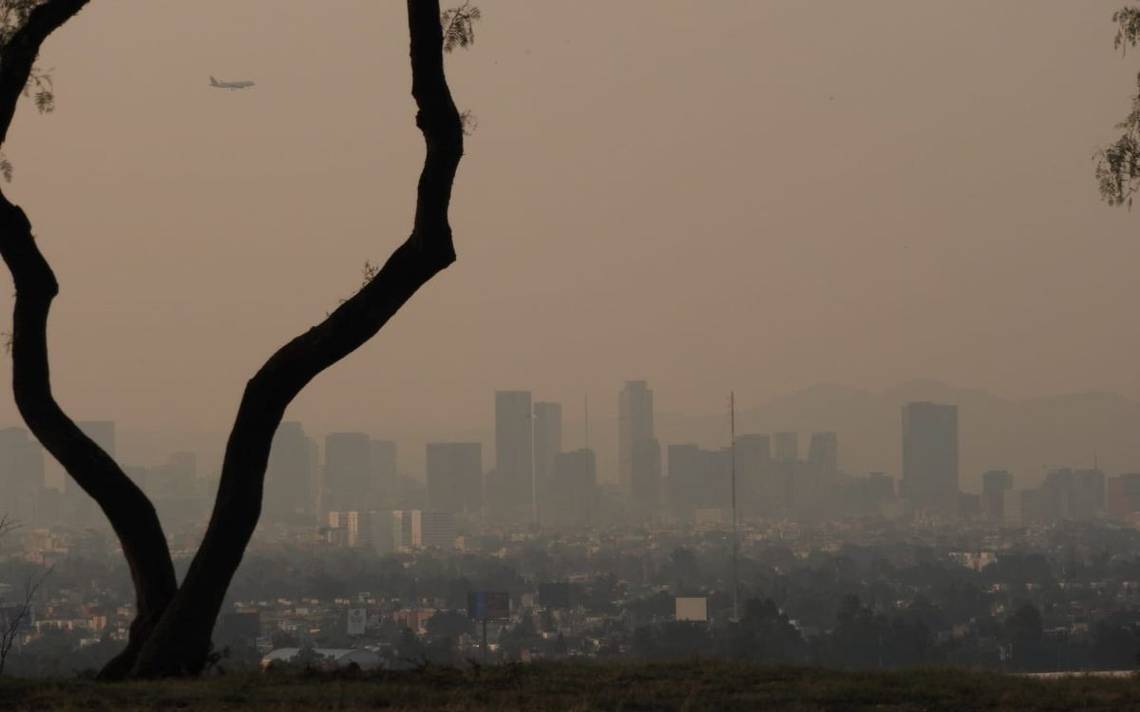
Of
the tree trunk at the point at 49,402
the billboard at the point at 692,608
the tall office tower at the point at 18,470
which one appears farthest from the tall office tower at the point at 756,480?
the tree trunk at the point at 49,402

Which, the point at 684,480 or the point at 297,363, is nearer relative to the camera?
the point at 297,363

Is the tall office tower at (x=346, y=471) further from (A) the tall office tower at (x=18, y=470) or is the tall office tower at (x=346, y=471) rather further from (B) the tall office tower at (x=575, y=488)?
(A) the tall office tower at (x=18, y=470)

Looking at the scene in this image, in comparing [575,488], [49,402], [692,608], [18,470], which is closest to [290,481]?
[575,488]

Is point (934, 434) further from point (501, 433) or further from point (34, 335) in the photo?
point (34, 335)

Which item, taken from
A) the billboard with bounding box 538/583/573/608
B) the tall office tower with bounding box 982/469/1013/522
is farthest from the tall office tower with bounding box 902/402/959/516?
the billboard with bounding box 538/583/573/608

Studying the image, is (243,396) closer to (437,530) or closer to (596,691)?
(596,691)
